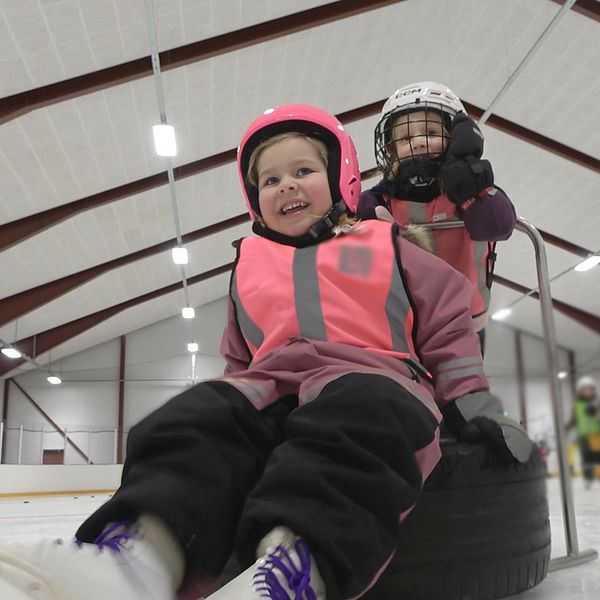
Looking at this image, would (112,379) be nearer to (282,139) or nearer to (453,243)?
(453,243)

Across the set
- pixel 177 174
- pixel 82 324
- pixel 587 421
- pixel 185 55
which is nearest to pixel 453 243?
pixel 587 421

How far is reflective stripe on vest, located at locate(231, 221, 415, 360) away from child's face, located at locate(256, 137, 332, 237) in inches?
2.7

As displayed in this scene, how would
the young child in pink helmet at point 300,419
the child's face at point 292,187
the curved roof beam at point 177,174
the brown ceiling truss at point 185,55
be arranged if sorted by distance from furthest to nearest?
the curved roof beam at point 177,174 < the brown ceiling truss at point 185,55 < the child's face at point 292,187 < the young child in pink helmet at point 300,419

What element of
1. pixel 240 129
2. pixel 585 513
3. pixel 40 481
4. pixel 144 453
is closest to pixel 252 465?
pixel 144 453

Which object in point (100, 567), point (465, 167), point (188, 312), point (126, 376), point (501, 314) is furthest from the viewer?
point (126, 376)

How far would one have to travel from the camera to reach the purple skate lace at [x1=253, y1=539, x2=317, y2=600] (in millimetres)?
686

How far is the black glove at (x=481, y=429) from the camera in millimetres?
1058

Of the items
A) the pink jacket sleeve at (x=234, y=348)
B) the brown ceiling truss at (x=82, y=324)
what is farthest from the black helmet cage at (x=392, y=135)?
the brown ceiling truss at (x=82, y=324)

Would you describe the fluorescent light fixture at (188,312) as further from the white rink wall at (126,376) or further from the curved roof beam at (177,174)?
the curved roof beam at (177,174)

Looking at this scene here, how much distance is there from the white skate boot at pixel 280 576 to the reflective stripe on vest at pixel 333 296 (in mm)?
409

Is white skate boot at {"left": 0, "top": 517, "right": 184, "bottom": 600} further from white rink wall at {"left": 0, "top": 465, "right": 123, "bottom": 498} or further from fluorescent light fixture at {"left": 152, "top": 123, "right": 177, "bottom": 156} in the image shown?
white rink wall at {"left": 0, "top": 465, "right": 123, "bottom": 498}

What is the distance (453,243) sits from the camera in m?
1.66

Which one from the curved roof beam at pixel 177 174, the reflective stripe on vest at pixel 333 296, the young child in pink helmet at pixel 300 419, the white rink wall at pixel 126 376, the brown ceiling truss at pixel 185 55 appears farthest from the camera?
the white rink wall at pixel 126 376

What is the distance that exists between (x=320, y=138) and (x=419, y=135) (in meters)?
0.37
